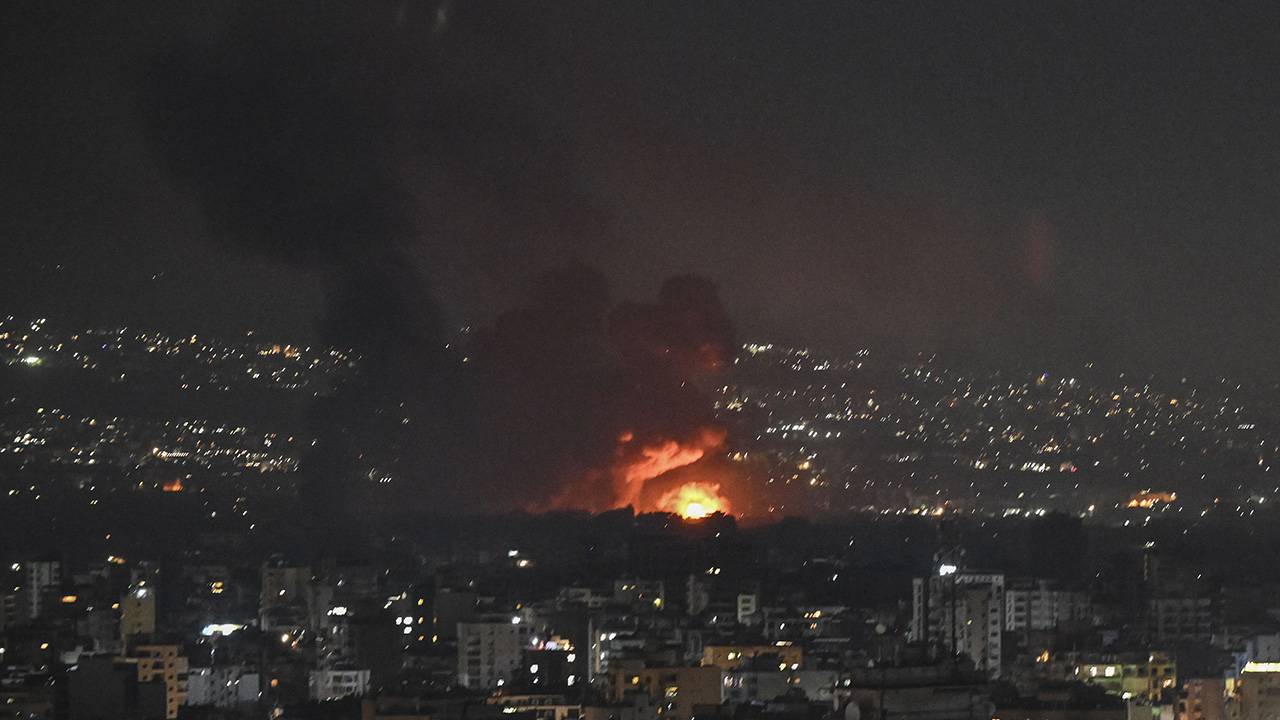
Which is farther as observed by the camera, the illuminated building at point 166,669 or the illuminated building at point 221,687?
the illuminated building at point 221,687

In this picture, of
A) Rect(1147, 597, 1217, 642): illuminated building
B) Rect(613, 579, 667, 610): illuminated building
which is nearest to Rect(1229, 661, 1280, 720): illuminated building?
Rect(1147, 597, 1217, 642): illuminated building

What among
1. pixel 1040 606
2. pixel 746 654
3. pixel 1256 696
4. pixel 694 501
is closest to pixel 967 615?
pixel 746 654

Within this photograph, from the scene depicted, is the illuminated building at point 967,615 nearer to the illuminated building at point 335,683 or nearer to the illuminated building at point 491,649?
the illuminated building at point 491,649

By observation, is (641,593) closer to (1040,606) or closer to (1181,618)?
(1040,606)

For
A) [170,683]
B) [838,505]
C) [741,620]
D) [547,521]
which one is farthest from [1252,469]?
[170,683]

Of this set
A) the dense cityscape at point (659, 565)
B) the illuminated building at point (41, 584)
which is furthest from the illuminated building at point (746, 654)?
the illuminated building at point (41, 584)

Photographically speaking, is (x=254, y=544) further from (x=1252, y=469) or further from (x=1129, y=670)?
(x=1129, y=670)

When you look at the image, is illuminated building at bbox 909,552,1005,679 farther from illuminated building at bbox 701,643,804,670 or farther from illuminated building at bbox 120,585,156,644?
illuminated building at bbox 120,585,156,644

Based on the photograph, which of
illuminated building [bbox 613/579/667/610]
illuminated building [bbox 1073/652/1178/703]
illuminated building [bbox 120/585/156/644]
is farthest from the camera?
illuminated building [bbox 613/579/667/610]
